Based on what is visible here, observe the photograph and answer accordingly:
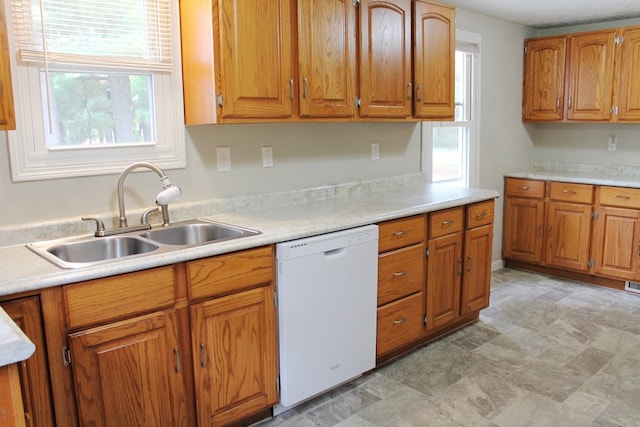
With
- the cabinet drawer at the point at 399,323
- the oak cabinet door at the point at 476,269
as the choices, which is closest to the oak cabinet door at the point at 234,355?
the cabinet drawer at the point at 399,323

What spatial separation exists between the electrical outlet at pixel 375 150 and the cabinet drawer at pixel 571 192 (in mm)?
1800

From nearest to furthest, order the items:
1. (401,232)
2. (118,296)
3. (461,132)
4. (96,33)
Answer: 1. (118,296)
2. (96,33)
3. (401,232)
4. (461,132)

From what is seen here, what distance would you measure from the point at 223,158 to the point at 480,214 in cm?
166

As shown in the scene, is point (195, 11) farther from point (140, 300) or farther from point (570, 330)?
point (570, 330)

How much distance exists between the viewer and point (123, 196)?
2395 mm

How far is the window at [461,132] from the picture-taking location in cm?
414

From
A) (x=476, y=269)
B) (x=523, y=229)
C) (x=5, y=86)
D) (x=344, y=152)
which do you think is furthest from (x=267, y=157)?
(x=523, y=229)

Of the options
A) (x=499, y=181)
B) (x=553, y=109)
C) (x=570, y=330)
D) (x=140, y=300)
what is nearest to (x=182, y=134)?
(x=140, y=300)

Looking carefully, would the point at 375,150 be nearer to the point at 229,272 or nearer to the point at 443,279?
the point at 443,279

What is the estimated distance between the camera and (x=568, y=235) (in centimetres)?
443

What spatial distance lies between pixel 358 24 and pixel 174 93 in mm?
1044

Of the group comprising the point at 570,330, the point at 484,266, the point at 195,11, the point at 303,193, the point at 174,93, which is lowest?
the point at 570,330

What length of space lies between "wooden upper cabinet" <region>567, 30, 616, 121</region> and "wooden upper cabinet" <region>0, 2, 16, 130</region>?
420 centimetres

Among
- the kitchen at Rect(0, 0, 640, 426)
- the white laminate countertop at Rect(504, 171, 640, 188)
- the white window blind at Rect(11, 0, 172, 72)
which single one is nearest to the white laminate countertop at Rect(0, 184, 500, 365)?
the kitchen at Rect(0, 0, 640, 426)
